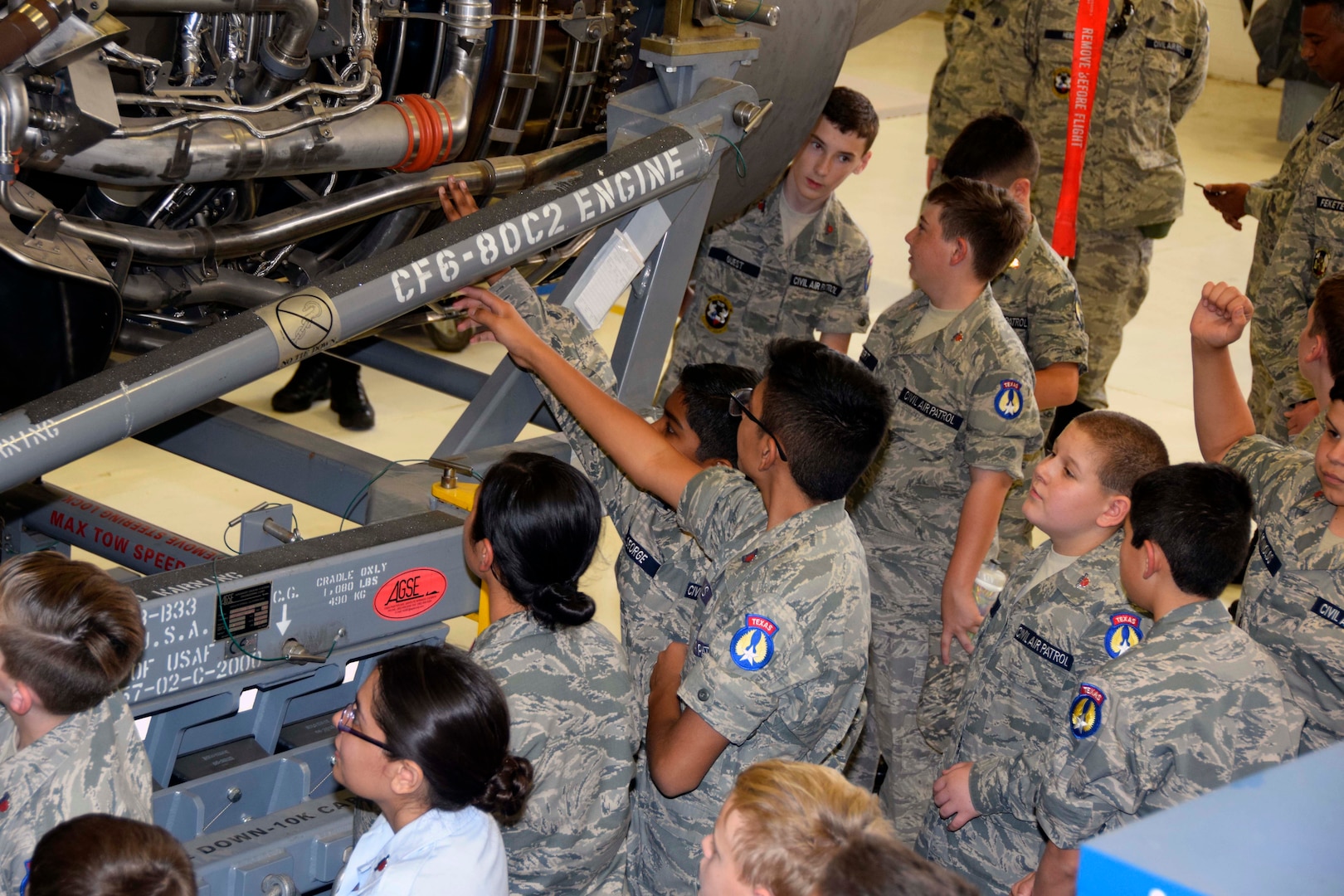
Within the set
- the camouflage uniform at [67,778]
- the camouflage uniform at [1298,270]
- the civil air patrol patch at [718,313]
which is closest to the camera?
the camouflage uniform at [67,778]

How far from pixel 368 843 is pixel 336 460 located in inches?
61.9

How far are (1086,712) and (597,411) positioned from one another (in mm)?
1085

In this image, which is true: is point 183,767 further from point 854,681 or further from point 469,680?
point 854,681

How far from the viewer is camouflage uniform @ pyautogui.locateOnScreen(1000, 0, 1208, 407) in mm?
6238

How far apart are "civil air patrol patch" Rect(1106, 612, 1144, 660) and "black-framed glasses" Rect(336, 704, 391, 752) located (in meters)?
1.43

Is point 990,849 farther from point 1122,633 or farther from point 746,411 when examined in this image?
point 746,411

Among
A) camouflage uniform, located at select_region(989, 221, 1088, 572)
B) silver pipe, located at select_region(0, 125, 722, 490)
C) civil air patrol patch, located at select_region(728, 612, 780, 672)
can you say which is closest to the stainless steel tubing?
silver pipe, located at select_region(0, 125, 722, 490)

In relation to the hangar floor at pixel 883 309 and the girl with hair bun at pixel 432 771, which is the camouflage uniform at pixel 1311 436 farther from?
the girl with hair bun at pixel 432 771

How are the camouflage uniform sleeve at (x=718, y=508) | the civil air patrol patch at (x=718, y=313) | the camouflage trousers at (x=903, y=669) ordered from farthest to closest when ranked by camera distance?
the civil air patrol patch at (x=718, y=313) → the camouflage trousers at (x=903, y=669) → the camouflage uniform sleeve at (x=718, y=508)

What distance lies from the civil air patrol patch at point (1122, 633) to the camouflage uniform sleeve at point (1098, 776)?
37cm

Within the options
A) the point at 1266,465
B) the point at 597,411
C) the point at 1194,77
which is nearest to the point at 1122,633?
the point at 1266,465

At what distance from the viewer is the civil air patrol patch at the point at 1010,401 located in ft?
11.5

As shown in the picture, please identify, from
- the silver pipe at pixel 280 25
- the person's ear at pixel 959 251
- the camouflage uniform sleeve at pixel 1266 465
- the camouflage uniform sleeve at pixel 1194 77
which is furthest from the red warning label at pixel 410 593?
the camouflage uniform sleeve at pixel 1194 77

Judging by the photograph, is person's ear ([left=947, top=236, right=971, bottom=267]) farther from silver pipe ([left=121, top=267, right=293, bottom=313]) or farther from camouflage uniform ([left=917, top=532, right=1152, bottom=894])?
silver pipe ([left=121, top=267, right=293, bottom=313])
